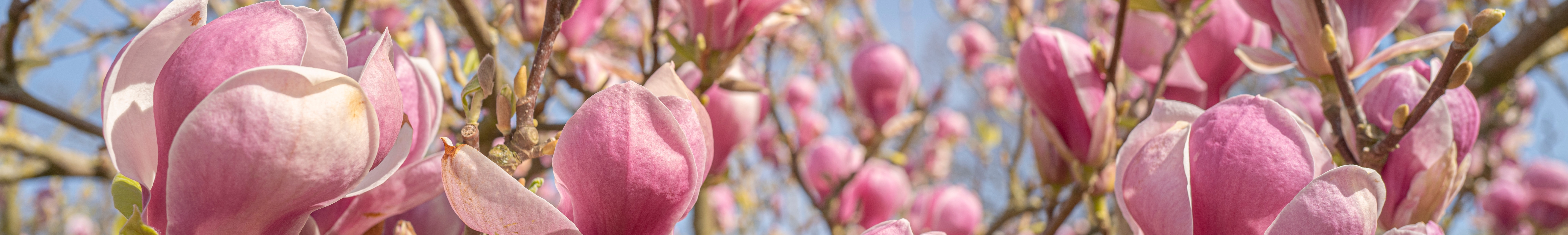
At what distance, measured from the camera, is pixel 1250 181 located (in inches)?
16.4

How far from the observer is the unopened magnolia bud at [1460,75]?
0.48 meters

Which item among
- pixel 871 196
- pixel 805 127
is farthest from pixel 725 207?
pixel 871 196

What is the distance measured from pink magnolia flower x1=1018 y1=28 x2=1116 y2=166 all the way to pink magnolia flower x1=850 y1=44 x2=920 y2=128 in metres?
0.69

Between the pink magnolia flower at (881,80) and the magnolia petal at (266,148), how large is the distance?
111 cm

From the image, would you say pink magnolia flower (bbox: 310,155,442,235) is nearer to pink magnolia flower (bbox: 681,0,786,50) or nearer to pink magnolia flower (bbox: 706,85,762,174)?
pink magnolia flower (bbox: 681,0,786,50)

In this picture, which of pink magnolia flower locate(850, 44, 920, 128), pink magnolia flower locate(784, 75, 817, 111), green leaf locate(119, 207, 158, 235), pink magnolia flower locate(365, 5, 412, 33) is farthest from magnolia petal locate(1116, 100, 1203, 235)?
pink magnolia flower locate(784, 75, 817, 111)

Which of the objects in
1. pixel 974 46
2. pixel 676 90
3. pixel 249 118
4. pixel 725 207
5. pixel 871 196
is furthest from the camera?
pixel 725 207

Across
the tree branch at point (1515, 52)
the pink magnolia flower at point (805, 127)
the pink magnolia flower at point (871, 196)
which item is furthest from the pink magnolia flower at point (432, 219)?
the pink magnolia flower at point (805, 127)

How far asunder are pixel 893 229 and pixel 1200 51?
49 centimetres

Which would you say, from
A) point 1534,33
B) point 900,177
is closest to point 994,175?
point 900,177

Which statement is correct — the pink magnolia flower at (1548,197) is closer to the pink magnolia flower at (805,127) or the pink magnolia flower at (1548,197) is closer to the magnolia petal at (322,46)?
the pink magnolia flower at (805,127)

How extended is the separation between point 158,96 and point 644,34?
77 cm

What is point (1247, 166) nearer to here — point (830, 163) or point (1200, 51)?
point (1200, 51)

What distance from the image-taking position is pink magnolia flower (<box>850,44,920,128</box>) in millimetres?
1420
